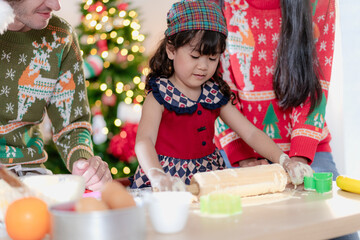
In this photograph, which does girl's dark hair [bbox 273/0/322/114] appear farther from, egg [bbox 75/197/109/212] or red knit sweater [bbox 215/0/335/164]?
egg [bbox 75/197/109/212]

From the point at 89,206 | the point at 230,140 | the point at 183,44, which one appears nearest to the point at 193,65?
the point at 183,44

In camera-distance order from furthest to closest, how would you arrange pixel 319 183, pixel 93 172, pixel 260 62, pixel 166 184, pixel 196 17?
pixel 260 62 → pixel 196 17 → pixel 93 172 → pixel 319 183 → pixel 166 184

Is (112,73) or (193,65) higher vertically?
(193,65)

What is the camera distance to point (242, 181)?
43.2 inches

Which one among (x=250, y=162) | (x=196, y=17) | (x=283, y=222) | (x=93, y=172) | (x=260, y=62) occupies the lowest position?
(x=250, y=162)

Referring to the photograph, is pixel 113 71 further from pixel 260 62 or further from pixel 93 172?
pixel 93 172

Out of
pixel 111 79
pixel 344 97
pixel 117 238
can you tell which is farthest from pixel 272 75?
pixel 111 79

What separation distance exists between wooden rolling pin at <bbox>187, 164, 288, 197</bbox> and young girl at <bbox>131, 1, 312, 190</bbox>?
0.22 metres

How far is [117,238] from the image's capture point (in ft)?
2.14

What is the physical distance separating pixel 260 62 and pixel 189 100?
43 centimetres

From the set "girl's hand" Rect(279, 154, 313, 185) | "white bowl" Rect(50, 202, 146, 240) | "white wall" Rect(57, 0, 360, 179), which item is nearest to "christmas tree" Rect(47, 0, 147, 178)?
"white wall" Rect(57, 0, 360, 179)

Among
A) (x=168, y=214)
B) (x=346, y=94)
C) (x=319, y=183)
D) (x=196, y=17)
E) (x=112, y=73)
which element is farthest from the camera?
(x=112, y=73)

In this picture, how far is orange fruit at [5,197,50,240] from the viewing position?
0.73 metres

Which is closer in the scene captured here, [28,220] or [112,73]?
[28,220]
